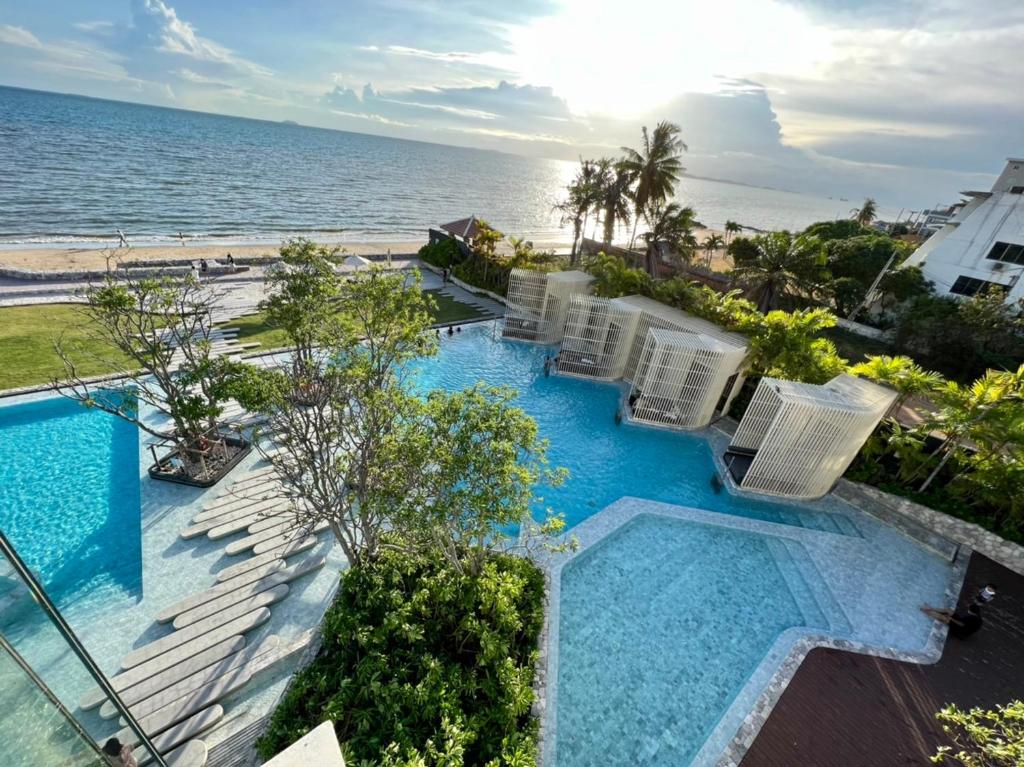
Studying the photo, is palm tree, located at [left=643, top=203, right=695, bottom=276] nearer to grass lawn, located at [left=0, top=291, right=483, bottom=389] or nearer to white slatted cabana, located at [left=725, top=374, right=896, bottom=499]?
white slatted cabana, located at [left=725, top=374, right=896, bottom=499]

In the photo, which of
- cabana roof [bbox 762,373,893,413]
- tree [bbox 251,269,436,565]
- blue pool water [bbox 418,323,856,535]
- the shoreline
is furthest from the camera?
the shoreline

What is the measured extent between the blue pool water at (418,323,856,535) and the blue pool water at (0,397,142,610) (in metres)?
9.34

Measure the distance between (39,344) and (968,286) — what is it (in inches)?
1863

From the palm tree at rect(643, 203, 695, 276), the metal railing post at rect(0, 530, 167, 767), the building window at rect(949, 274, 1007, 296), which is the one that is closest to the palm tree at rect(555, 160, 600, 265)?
the palm tree at rect(643, 203, 695, 276)

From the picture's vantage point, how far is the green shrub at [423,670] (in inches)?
253

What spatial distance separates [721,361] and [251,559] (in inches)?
599

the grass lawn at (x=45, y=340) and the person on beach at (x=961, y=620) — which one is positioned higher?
the person on beach at (x=961, y=620)

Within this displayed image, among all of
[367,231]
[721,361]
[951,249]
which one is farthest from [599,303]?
[367,231]

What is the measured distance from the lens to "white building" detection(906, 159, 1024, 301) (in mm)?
25969

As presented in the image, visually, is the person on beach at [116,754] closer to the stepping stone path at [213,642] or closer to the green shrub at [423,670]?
the stepping stone path at [213,642]

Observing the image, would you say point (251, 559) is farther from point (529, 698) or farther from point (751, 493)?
point (751, 493)

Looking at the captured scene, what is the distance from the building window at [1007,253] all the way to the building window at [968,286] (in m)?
1.36

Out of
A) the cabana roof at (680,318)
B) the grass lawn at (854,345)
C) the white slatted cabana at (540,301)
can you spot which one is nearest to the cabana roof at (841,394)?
the cabana roof at (680,318)

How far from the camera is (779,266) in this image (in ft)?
69.6
